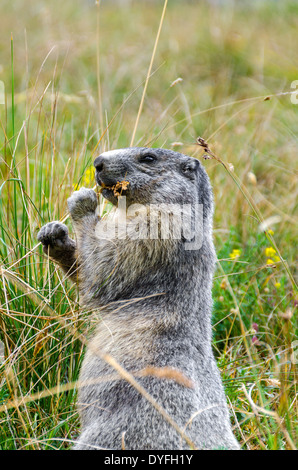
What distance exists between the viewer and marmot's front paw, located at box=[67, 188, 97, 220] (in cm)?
438

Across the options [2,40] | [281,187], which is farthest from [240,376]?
[2,40]

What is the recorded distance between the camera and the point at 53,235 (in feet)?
14.0

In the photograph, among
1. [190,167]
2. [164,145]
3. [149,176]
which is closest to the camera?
[149,176]

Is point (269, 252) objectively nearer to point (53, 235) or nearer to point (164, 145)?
point (164, 145)

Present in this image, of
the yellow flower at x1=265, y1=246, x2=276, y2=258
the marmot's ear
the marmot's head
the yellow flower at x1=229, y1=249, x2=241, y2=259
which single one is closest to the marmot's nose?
the marmot's head


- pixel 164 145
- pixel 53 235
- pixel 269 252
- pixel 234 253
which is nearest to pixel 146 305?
pixel 53 235

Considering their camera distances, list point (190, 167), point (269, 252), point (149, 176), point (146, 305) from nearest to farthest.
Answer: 1. point (146, 305)
2. point (149, 176)
3. point (190, 167)
4. point (269, 252)

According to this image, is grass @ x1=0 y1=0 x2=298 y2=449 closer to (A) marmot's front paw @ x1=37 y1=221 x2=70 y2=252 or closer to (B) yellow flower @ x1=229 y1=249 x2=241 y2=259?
(B) yellow flower @ x1=229 y1=249 x2=241 y2=259

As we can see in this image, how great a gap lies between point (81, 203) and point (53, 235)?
0.35 m

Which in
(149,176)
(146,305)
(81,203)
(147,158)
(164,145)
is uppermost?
(147,158)

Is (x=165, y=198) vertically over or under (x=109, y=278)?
over

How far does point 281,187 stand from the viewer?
24.5 ft
